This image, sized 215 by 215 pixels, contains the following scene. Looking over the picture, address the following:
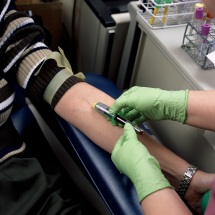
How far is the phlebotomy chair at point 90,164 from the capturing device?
0.94m

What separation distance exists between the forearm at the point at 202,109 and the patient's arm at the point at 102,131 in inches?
6.0

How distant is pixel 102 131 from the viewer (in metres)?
1.07

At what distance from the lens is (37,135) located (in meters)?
1.21

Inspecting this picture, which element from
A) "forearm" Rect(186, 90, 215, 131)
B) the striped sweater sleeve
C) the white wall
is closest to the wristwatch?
"forearm" Rect(186, 90, 215, 131)

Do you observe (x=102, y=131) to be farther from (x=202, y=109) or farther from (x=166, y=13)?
(x=166, y=13)

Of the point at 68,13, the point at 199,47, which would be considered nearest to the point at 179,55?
the point at 199,47

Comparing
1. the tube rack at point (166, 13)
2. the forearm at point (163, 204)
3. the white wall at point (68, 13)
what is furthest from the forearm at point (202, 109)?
the white wall at point (68, 13)

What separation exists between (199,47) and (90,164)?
0.55m

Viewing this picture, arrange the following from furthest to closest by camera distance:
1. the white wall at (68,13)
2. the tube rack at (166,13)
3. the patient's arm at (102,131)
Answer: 1. the white wall at (68,13)
2. the tube rack at (166,13)
3. the patient's arm at (102,131)

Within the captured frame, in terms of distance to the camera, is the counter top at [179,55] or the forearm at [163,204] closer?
the forearm at [163,204]

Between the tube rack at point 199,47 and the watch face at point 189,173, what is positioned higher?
the tube rack at point 199,47

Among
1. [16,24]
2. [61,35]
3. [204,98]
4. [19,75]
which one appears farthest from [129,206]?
[61,35]

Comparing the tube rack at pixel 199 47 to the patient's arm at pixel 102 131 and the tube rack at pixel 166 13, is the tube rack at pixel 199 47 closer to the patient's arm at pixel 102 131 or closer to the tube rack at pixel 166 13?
the tube rack at pixel 166 13

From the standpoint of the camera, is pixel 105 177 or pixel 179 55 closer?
pixel 105 177
